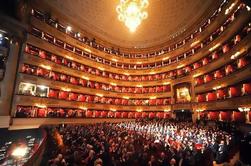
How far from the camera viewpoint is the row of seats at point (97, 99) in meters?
22.5

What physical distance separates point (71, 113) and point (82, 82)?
545 cm

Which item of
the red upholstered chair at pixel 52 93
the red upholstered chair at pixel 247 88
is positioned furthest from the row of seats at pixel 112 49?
the red upholstered chair at pixel 247 88

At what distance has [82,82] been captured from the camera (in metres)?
26.5

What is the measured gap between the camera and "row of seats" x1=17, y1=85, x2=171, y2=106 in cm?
2253

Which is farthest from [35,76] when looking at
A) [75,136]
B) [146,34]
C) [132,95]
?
[146,34]

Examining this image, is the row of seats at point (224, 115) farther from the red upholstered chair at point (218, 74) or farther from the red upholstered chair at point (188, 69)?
the red upholstered chair at point (188, 69)

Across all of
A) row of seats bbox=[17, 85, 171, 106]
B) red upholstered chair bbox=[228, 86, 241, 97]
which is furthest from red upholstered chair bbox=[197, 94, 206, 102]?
row of seats bbox=[17, 85, 171, 106]

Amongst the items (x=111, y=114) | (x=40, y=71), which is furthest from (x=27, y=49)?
(x=111, y=114)

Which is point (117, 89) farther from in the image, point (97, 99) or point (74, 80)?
point (74, 80)

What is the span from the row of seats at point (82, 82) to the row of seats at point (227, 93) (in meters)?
7.32

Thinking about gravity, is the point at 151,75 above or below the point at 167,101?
above

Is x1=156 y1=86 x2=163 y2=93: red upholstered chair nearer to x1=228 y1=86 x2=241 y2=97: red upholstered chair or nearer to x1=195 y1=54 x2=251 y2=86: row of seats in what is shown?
x1=195 y1=54 x2=251 y2=86: row of seats

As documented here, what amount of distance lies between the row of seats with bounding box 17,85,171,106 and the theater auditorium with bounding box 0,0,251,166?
16 cm

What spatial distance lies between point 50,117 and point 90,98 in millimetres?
7739
